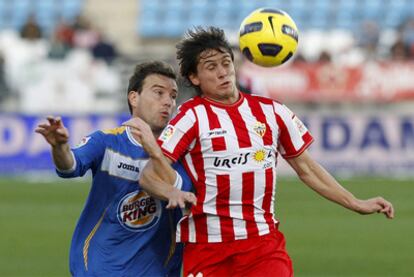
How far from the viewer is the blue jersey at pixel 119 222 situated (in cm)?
595

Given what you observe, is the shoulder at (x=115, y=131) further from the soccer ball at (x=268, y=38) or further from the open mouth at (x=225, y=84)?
the soccer ball at (x=268, y=38)

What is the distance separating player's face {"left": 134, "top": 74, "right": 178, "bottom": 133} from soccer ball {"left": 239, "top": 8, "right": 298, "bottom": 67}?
47 centimetres

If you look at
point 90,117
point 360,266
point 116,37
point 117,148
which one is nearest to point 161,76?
point 117,148

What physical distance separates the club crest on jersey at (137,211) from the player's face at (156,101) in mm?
385

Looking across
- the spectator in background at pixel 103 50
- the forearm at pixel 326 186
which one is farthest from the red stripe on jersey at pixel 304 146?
the spectator in background at pixel 103 50

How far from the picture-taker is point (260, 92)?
14961 millimetres

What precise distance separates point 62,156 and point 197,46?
933 millimetres

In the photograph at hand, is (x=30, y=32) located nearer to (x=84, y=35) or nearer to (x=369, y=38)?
(x=84, y=35)

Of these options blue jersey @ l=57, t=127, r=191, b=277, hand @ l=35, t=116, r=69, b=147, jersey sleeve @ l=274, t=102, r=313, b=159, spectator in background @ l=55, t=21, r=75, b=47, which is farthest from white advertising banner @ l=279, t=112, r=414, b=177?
hand @ l=35, t=116, r=69, b=147

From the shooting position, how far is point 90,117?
20.4m

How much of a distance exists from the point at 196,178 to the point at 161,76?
70 cm

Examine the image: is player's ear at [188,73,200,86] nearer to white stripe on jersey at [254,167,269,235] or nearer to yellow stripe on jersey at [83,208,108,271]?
white stripe on jersey at [254,167,269,235]

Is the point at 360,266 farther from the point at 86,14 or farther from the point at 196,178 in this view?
the point at 86,14

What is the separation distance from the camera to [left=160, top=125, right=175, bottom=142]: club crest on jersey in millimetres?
5645
